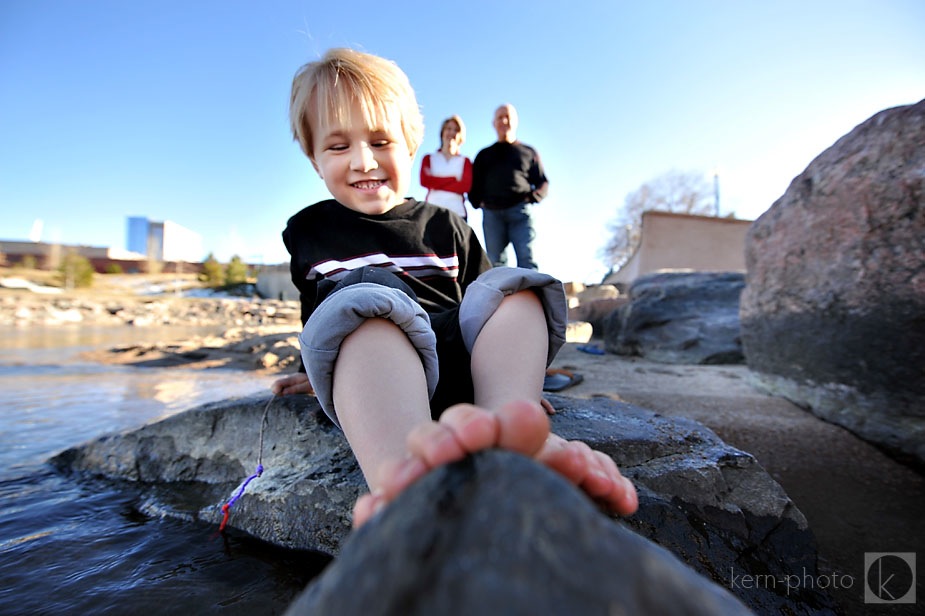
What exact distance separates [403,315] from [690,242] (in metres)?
11.7

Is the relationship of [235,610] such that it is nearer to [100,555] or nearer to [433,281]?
[100,555]

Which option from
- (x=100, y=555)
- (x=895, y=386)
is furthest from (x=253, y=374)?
(x=895, y=386)

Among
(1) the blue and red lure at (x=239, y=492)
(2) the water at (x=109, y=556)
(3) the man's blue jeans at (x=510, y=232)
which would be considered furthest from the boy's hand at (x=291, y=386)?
(3) the man's blue jeans at (x=510, y=232)

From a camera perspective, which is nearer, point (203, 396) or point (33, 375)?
point (203, 396)

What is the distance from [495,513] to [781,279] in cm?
242

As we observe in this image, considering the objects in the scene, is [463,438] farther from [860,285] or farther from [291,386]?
[860,285]

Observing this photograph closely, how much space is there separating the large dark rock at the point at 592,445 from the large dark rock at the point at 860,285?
790 mm

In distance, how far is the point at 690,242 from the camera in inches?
435

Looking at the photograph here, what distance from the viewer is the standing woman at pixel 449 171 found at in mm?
3209

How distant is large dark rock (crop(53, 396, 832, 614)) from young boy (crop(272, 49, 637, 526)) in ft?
0.82

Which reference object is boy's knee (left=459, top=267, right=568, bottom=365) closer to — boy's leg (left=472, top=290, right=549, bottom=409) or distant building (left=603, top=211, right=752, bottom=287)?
boy's leg (left=472, top=290, right=549, bottom=409)

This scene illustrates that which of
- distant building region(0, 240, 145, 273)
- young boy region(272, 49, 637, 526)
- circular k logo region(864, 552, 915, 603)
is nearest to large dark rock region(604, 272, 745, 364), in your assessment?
circular k logo region(864, 552, 915, 603)

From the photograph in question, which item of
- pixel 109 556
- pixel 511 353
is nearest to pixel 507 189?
pixel 511 353

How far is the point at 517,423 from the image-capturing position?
19.8 inches
